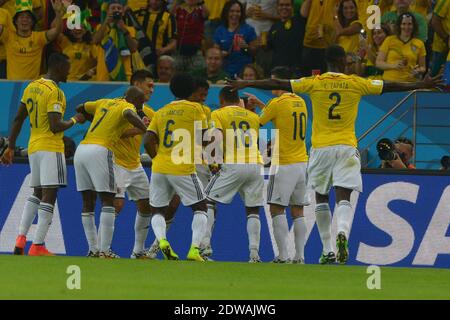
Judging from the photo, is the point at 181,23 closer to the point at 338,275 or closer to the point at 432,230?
the point at 432,230

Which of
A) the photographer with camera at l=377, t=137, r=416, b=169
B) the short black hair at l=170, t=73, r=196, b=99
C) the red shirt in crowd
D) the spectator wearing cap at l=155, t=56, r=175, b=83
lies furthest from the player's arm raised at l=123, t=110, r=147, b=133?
the red shirt in crowd

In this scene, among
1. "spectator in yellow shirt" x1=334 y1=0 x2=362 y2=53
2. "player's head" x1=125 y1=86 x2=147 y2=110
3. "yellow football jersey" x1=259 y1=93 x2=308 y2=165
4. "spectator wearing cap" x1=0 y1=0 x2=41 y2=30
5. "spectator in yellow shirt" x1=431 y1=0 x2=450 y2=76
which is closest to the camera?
"yellow football jersey" x1=259 y1=93 x2=308 y2=165

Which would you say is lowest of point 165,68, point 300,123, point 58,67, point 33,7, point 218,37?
point 300,123

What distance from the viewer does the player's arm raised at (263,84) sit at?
1532 cm

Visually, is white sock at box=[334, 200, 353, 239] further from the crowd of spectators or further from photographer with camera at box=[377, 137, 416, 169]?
the crowd of spectators

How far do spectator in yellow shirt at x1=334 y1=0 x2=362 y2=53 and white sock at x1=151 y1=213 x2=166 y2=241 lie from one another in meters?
5.82

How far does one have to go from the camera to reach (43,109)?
658 inches

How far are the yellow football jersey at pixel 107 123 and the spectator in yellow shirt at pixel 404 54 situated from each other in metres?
5.12

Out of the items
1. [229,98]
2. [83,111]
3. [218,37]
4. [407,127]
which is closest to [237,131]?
[229,98]

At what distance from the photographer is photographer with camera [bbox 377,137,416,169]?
62.1ft

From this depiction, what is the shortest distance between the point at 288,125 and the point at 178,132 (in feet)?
5.70

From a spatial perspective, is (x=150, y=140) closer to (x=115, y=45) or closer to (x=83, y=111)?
Result: (x=83, y=111)

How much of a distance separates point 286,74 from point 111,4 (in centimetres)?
524

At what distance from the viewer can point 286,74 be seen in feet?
55.6
